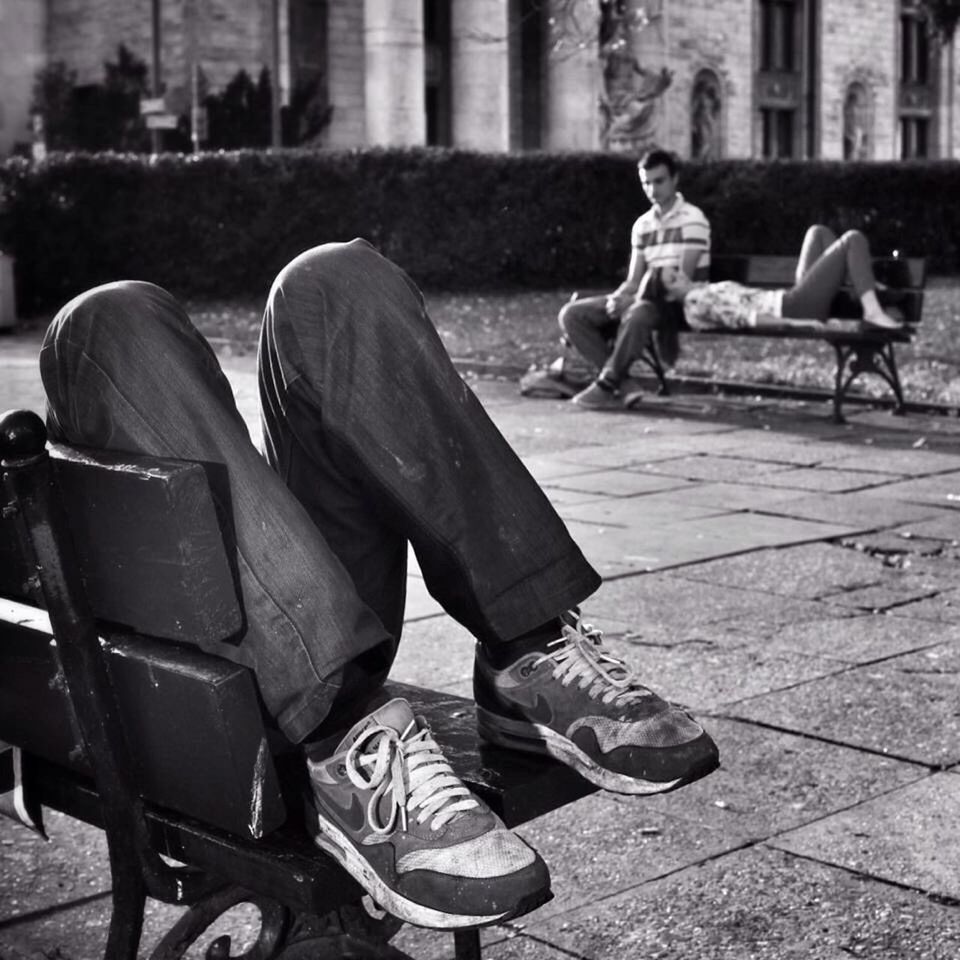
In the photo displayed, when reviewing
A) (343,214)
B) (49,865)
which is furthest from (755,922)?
(343,214)

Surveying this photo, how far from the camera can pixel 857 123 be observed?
46.0 meters

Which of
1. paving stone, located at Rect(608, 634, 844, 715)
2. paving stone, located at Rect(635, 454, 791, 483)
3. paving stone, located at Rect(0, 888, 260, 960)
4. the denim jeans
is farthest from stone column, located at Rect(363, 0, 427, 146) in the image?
the denim jeans

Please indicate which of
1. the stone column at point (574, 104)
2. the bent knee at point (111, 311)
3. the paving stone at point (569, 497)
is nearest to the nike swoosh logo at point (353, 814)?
the bent knee at point (111, 311)

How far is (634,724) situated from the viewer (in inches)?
83.8

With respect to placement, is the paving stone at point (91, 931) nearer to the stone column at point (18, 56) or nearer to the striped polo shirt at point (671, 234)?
the stone column at point (18, 56)

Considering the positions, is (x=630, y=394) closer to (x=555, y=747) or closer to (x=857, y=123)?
(x=555, y=747)

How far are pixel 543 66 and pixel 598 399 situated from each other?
3023 centimetres

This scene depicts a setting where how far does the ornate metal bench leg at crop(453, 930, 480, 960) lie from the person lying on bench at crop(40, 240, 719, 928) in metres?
0.24

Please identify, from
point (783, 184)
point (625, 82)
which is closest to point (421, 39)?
point (625, 82)

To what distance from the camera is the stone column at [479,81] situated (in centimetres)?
3419

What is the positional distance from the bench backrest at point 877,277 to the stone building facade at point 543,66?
49.7 feet

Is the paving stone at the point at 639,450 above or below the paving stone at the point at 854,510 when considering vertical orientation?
above

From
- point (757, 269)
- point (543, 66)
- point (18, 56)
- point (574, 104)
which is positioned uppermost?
point (543, 66)

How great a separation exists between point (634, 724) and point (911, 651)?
2529mm
